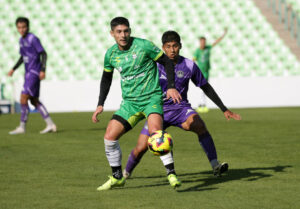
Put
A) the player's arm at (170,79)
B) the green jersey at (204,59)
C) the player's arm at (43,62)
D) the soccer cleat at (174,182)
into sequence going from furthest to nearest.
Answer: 1. the green jersey at (204,59)
2. the player's arm at (43,62)
3. the player's arm at (170,79)
4. the soccer cleat at (174,182)

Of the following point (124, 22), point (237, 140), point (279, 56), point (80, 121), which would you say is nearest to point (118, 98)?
point (80, 121)

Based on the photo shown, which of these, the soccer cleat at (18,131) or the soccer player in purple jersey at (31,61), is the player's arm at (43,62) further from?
the soccer cleat at (18,131)

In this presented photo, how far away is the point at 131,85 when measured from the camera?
570 cm

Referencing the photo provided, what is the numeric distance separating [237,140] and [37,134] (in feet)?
13.1

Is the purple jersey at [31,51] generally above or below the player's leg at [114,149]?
above

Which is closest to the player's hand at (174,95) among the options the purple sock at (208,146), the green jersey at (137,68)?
the green jersey at (137,68)

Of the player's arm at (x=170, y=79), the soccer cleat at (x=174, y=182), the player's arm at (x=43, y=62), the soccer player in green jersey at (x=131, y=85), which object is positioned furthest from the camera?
the player's arm at (x=43, y=62)

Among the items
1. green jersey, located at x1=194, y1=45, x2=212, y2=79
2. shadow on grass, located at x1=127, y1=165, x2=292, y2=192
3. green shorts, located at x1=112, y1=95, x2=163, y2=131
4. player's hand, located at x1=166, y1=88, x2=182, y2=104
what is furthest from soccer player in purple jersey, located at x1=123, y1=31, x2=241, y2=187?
green jersey, located at x1=194, y1=45, x2=212, y2=79

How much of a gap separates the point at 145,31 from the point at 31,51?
11651 mm

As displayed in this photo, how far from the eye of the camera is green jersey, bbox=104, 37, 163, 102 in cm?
566

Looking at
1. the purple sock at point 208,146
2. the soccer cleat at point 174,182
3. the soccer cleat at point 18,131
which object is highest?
the purple sock at point 208,146

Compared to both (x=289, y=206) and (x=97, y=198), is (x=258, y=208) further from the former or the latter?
(x=97, y=198)

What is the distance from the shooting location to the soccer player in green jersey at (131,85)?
559 cm

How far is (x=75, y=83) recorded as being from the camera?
66.4 ft
